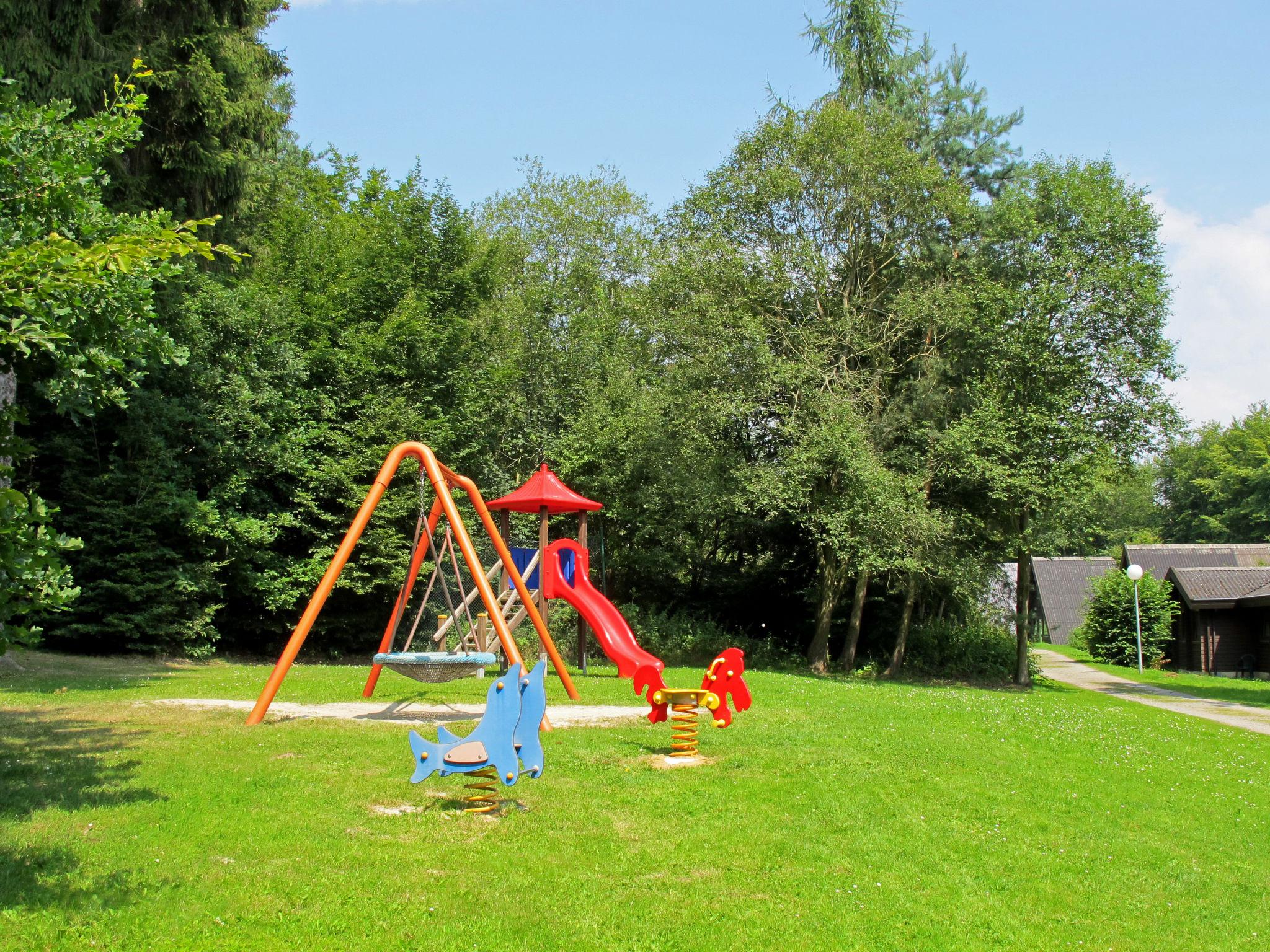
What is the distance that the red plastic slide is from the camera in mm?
13930

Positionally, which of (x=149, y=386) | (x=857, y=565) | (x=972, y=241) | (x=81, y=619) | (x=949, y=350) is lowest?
(x=81, y=619)

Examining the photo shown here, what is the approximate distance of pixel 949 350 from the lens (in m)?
23.3

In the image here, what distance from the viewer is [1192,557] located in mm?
37969

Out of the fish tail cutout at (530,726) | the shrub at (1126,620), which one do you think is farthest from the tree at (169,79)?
the shrub at (1126,620)

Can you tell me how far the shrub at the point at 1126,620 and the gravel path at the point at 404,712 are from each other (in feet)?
84.2

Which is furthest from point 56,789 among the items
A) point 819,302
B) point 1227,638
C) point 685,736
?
point 1227,638

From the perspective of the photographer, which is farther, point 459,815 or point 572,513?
point 572,513

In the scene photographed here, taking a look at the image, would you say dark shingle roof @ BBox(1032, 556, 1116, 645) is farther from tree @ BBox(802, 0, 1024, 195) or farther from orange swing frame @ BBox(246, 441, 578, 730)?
orange swing frame @ BBox(246, 441, 578, 730)

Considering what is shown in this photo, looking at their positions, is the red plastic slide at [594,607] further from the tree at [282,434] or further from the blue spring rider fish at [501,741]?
the tree at [282,434]

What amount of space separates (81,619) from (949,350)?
1999 cm

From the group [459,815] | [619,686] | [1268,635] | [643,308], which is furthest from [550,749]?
[1268,635]

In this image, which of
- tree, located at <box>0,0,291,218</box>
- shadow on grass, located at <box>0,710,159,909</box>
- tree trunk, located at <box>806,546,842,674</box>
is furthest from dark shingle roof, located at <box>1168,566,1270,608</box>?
shadow on grass, located at <box>0,710,159,909</box>

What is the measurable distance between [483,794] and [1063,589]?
56806 mm

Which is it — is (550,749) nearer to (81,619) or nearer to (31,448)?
(31,448)
